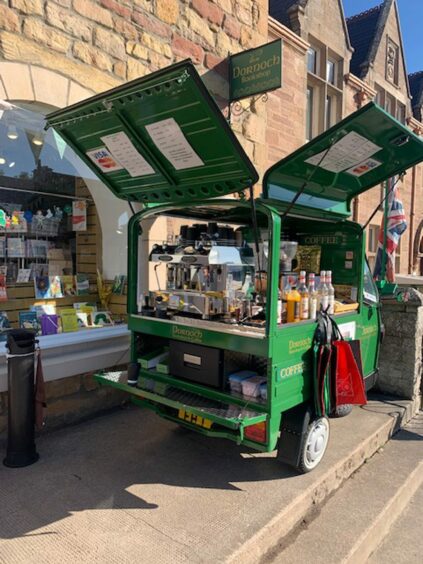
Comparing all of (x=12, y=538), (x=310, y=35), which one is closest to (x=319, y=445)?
(x=12, y=538)

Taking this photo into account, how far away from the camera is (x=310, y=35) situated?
33.1 ft

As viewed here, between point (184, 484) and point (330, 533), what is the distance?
3.36 feet

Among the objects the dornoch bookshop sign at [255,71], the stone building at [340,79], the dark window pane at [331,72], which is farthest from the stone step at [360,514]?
the dark window pane at [331,72]

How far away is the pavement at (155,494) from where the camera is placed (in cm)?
242

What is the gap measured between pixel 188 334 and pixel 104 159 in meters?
1.57

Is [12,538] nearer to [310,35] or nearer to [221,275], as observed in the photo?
[221,275]

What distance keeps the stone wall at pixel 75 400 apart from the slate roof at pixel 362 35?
1278 cm

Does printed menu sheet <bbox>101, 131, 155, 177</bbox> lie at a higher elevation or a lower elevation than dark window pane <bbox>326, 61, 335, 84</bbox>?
lower

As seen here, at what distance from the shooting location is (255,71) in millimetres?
→ 5727

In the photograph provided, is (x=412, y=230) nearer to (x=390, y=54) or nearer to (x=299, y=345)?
(x=390, y=54)

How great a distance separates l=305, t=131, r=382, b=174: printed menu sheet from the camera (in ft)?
10.9

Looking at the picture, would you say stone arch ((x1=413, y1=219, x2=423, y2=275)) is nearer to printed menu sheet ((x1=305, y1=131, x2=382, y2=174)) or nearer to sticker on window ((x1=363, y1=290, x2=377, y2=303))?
sticker on window ((x1=363, y1=290, x2=377, y2=303))

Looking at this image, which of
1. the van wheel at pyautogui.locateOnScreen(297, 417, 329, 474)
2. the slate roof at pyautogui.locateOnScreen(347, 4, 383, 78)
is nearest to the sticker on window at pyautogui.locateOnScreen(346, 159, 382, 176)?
the van wheel at pyautogui.locateOnScreen(297, 417, 329, 474)

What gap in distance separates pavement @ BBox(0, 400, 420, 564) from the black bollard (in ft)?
0.36
